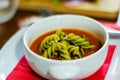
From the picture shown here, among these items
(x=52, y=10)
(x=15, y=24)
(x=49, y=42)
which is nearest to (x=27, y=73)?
(x=49, y=42)

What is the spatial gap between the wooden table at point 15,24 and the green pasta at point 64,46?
0.22 meters

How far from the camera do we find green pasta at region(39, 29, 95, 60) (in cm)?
34

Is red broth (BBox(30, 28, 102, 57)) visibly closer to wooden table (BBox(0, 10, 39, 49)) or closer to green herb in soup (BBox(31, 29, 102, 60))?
green herb in soup (BBox(31, 29, 102, 60))

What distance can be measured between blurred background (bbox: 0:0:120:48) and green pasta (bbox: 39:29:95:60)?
245mm

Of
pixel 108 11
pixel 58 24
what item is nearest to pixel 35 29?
pixel 58 24

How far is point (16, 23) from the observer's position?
0.65 m

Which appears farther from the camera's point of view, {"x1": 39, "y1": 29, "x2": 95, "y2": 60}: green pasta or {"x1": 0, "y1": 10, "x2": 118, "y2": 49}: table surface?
{"x1": 0, "y1": 10, "x2": 118, "y2": 49}: table surface

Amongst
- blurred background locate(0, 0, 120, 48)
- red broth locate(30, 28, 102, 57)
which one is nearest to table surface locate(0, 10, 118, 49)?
blurred background locate(0, 0, 120, 48)

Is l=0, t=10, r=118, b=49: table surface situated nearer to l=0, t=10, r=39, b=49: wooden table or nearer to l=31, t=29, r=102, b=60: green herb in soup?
l=0, t=10, r=39, b=49: wooden table

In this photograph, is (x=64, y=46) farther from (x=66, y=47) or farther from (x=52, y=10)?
(x=52, y=10)

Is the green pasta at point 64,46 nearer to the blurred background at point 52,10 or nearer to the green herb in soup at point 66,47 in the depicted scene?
the green herb in soup at point 66,47

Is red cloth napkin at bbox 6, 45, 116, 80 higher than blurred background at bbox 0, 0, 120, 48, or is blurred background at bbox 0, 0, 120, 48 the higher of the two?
red cloth napkin at bbox 6, 45, 116, 80

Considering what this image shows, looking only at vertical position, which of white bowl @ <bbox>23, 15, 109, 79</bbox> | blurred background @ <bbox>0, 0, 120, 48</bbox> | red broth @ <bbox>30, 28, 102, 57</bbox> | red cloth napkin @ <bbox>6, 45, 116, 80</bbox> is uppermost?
white bowl @ <bbox>23, 15, 109, 79</bbox>

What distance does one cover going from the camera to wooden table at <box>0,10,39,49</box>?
23.3 inches
